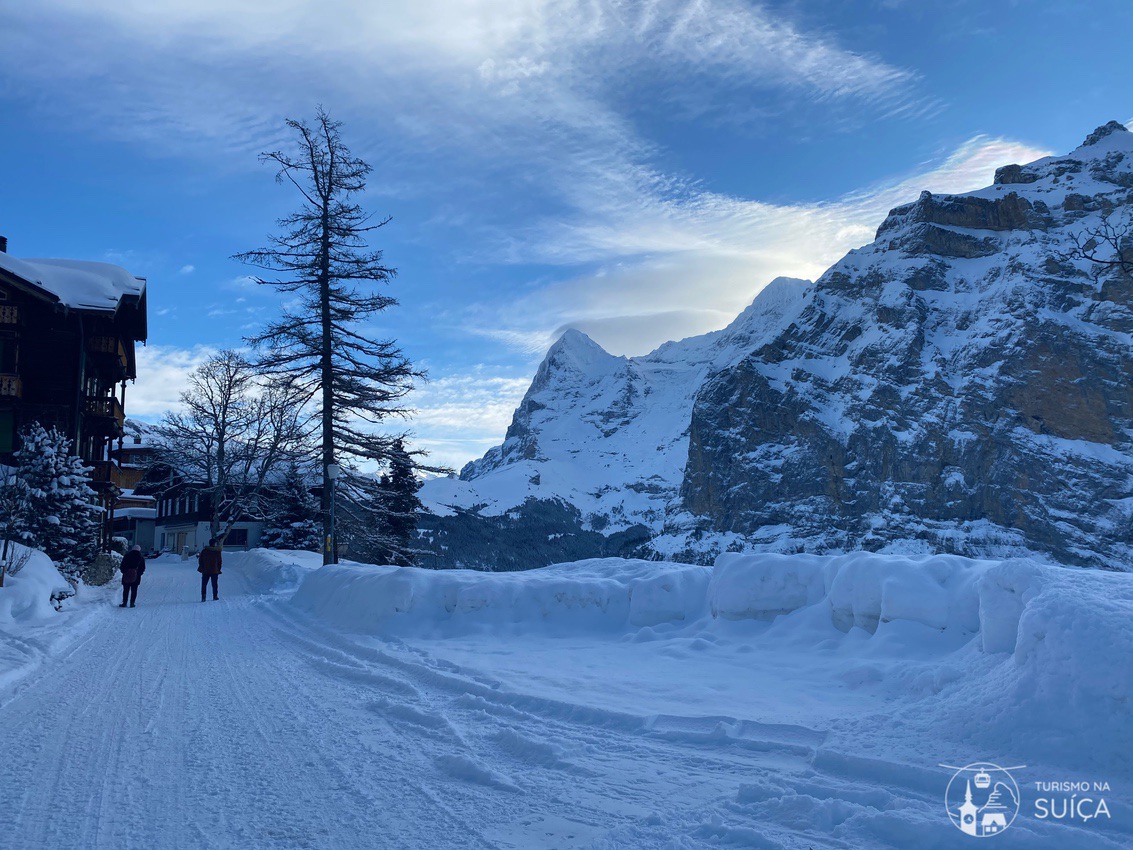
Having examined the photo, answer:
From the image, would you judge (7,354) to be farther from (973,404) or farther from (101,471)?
(973,404)

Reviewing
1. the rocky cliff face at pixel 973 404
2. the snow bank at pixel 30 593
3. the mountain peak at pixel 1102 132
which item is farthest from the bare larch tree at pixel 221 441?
the mountain peak at pixel 1102 132

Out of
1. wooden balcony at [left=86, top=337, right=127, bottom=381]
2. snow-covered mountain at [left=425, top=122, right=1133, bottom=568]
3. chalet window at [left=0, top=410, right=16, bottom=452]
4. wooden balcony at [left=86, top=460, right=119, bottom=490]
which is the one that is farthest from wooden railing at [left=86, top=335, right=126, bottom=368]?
snow-covered mountain at [left=425, top=122, right=1133, bottom=568]

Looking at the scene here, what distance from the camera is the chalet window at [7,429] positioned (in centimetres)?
2811

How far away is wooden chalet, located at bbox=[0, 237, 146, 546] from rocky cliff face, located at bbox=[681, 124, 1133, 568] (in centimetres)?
15573

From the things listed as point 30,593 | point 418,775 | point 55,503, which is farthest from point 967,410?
point 418,775

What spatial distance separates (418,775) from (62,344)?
31.3m

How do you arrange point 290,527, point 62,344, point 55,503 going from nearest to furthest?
point 55,503
point 62,344
point 290,527

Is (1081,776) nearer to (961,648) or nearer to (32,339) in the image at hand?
(961,648)

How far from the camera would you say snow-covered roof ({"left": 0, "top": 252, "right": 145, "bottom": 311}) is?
28241 millimetres

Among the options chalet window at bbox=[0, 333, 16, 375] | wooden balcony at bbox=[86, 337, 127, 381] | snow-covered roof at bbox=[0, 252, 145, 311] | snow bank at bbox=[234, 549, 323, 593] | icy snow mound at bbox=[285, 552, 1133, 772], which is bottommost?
snow bank at bbox=[234, 549, 323, 593]

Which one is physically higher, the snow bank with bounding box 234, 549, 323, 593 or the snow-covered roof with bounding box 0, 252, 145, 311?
the snow-covered roof with bounding box 0, 252, 145, 311

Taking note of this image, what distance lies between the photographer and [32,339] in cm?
2955

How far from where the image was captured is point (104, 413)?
104 ft

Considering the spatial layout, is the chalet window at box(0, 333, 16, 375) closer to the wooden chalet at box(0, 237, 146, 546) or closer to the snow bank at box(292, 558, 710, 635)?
the wooden chalet at box(0, 237, 146, 546)
